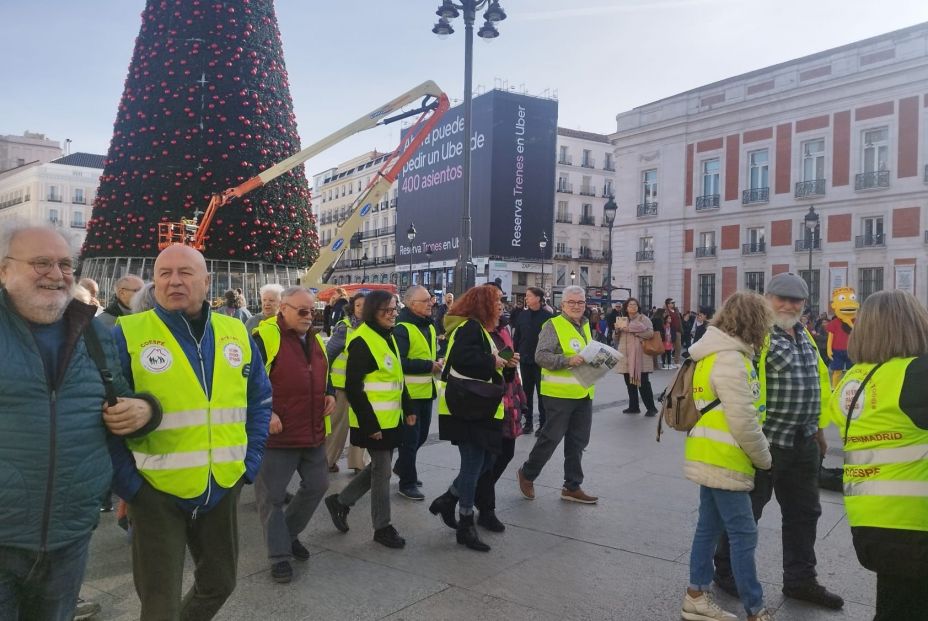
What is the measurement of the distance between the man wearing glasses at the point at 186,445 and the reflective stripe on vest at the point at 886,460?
2.41 metres

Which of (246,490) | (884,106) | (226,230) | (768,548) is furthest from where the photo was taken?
(884,106)

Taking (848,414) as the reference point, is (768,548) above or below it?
below

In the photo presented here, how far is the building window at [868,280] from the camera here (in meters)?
30.7

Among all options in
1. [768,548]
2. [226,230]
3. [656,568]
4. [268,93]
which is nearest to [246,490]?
[656,568]

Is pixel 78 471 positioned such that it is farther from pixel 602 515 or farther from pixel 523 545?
pixel 602 515

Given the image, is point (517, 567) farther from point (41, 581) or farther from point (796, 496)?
point (41, 581)

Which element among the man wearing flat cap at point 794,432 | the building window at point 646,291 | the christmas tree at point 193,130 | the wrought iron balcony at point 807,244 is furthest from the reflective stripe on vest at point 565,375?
the building window at point 646,291

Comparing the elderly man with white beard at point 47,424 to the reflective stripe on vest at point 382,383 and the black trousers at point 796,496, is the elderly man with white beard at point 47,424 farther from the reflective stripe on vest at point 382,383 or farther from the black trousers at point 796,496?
the black trousers at point 796,496

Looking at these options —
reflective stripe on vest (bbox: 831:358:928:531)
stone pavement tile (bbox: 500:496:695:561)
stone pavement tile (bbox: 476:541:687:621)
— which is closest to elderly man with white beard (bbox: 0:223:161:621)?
stone pavement tile (bbox: 476:541:687:621)

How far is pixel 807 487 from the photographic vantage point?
3963mm

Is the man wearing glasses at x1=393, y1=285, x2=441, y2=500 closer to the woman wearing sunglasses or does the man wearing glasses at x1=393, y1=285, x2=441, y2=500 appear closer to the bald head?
the woman wearing sunglasses

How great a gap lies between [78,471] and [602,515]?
Answer: 410 cm

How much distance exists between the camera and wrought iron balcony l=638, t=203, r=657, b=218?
127 ft

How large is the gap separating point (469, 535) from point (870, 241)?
105 feet
